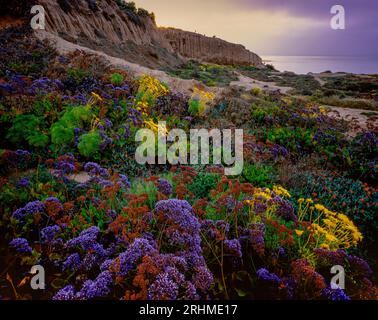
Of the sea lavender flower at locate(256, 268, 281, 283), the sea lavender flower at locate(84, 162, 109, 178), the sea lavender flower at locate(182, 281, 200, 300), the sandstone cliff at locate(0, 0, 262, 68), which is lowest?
the sea lavender flower at locate(256, 268, 281, 283)

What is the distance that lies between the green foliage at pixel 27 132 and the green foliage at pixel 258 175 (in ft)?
12.8

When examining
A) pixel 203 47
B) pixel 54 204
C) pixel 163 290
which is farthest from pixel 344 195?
pixel 203 47

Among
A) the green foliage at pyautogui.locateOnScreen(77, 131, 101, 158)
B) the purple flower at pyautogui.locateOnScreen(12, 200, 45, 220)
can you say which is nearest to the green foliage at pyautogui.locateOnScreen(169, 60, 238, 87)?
the green foliage at pyautogui.locateOnScreen(77, 131, 101, 158)

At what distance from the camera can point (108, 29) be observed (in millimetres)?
25406

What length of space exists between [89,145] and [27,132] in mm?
1302

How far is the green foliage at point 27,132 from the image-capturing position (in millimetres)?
5595

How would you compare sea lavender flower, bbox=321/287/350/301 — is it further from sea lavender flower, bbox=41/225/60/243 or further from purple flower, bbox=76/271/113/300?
sea lavender flower, bbox=41/225/60/243

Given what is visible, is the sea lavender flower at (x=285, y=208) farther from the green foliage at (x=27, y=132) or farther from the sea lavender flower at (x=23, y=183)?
the green foliage at (x=27, y=132)

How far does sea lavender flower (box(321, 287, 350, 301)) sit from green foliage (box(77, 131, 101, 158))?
4.49 meters

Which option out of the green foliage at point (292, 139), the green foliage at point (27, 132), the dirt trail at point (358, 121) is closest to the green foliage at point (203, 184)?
the green foliage at point (27, 132)

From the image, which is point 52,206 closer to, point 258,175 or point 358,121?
point 258,175

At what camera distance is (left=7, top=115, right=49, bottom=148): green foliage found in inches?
220

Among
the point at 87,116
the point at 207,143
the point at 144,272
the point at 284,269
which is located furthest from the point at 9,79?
the point at 284,269
